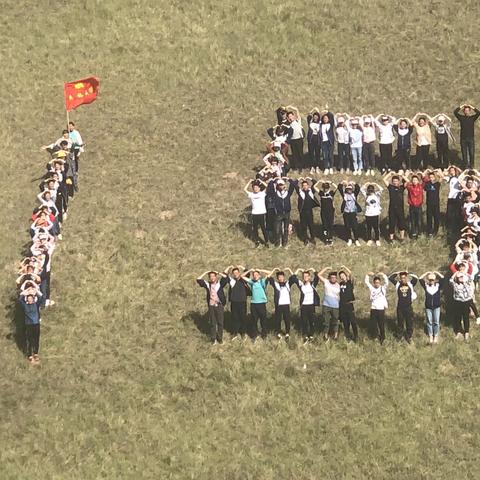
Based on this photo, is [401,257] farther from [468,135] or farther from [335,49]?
[335,49]

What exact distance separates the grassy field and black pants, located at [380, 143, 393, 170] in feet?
15.0

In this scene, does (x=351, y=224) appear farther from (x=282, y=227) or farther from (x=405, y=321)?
(x=405, y=321)

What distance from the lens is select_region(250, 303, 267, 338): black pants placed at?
21.6 m

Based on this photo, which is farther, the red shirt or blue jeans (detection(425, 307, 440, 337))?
the red shirt

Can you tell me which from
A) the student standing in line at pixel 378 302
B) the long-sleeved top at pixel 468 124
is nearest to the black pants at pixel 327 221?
the student standing in line at pixel 378 302

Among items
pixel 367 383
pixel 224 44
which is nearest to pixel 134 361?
Answer: pixel 367 383

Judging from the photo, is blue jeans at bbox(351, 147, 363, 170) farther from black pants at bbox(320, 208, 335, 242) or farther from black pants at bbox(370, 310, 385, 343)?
black pants at bbox(370, 310, 385, 343)

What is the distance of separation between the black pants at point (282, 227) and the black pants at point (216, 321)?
4.15 m

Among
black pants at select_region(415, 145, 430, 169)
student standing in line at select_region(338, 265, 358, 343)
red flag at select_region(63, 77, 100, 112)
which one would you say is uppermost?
red flag at select_region(63, 77, 100, 112)

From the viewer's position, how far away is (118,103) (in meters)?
35.5

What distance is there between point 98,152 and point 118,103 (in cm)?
386

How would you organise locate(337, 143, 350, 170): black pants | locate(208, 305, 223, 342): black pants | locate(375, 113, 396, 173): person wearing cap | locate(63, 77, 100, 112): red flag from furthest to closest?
locate(63, 77, 100, 112): red flag
locate(337, 143, 350, 170): black pants
locate(375, 113, 396, 173): person wearing cap
locate(208, 305, 223, 342): black pants

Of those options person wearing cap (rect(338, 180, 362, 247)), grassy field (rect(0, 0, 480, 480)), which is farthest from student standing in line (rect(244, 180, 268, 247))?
person wearing cap (rect(338, 180, 362, 247))

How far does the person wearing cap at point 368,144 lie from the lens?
28.6m
